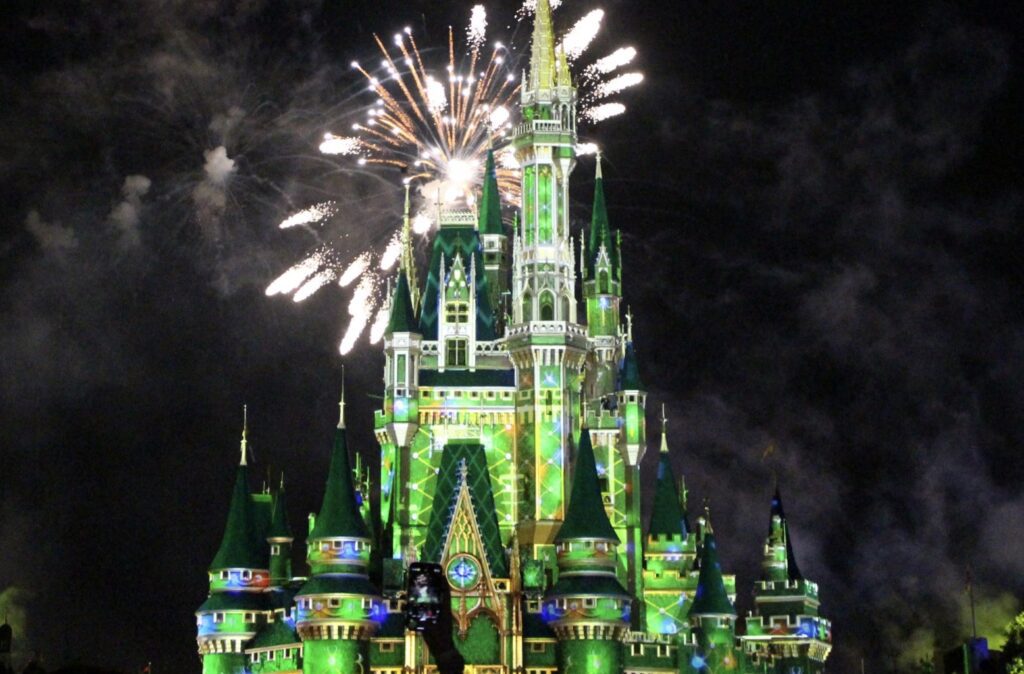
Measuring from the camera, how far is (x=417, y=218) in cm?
10819

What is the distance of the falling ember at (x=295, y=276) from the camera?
330 feet

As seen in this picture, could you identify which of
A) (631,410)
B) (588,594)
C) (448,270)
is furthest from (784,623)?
(448,270)

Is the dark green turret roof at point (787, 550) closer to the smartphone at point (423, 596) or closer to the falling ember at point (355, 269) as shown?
the falling ember at point (355, 269)

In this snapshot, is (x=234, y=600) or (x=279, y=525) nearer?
A: (x=234, y=600)

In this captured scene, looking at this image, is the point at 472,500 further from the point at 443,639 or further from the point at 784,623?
the point at 443,639

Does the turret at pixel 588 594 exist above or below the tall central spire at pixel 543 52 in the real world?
below

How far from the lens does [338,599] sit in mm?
90062

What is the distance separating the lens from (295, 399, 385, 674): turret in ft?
295

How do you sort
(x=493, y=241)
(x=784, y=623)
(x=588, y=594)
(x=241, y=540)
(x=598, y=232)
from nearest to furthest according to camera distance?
(x=588, y=594) < (x=241, y=540) < (x=784, y=623) < (x=493, y=241) < (x=598, y=232)

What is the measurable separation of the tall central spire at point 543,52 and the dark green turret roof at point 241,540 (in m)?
24.2

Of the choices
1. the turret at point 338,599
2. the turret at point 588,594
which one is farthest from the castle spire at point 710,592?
the turret at point 338,599

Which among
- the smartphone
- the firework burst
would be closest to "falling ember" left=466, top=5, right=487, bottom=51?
the firework burst

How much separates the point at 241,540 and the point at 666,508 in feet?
68.5

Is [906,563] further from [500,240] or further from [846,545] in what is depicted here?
[500,240]
